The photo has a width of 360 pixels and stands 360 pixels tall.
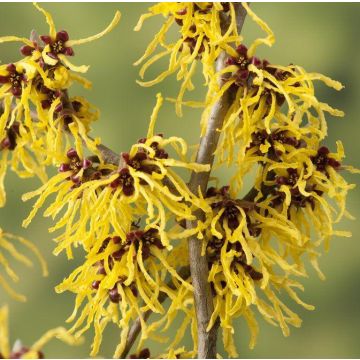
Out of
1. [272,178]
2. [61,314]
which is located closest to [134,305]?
[272,178]

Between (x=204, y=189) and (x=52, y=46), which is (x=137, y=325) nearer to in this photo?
(x=204, y=189)

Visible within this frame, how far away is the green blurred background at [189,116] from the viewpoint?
244 centimetres

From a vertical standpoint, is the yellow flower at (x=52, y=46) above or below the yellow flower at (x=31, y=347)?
above

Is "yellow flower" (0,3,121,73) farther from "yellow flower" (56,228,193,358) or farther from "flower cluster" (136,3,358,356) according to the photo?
"yellow flower" (56,228,193,358)

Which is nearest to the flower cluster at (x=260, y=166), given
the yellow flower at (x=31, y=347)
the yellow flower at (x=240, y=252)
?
the yellow flower at (x=240, y=252)

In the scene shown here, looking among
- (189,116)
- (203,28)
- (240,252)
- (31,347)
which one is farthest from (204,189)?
(189,116)

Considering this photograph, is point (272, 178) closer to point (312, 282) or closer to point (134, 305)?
point (134, 305)

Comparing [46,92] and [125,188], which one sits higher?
[46,92]

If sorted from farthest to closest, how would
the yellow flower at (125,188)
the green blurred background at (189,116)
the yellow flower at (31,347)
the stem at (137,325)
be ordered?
the green blurred background at (189,116)
the stem at (137,325)
the yellow flower at (125,188)
the yellow flower at (31,347)

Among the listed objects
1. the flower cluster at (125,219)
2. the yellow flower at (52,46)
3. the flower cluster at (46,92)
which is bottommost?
the flower cluster at (125,219)

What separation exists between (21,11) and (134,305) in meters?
1.80

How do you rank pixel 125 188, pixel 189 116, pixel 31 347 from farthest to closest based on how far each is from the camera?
1. pixel 189 116
2. pixel 125 188
3. pixel 31 347

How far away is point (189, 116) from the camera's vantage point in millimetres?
2443

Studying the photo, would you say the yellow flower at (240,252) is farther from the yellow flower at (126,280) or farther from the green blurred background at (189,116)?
the green blurred background at (189,116)
